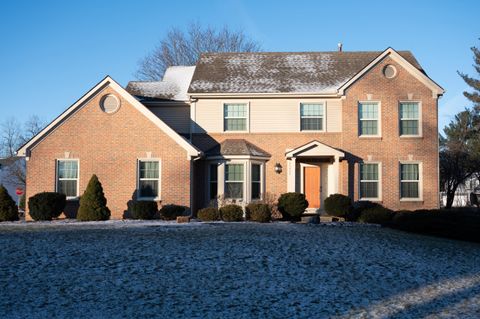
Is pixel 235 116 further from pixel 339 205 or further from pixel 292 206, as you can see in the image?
pixel 339 205

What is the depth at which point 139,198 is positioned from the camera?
22.8 meters

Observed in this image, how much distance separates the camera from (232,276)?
10258 mm

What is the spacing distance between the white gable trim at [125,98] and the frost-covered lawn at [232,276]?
8.42m

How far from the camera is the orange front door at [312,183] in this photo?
83.7 feet

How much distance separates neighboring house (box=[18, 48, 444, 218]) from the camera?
22.9 metres

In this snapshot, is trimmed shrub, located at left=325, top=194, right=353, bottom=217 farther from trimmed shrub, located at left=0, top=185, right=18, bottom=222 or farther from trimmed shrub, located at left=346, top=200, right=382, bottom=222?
trimmed shrub, located at left=0, top=185, right=18, bottom=222

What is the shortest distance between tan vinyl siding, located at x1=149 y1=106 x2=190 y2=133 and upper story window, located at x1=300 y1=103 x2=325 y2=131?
18.5 feet

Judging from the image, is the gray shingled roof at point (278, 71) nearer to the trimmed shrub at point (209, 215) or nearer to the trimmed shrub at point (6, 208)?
the trimmed shrub at point (209, 215)

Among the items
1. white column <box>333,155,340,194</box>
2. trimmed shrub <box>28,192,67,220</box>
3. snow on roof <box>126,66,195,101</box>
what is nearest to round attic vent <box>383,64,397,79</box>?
white column <box>333,155,340,194</box>

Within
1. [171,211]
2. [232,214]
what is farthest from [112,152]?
[232,214]

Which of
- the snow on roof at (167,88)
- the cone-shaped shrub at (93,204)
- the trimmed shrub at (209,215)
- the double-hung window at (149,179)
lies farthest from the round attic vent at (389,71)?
→ the cone-shaped shrub at (93,204)

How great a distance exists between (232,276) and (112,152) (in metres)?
14.1

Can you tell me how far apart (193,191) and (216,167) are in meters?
1.60

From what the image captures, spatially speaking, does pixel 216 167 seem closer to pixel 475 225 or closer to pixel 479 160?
pixel 475 225
